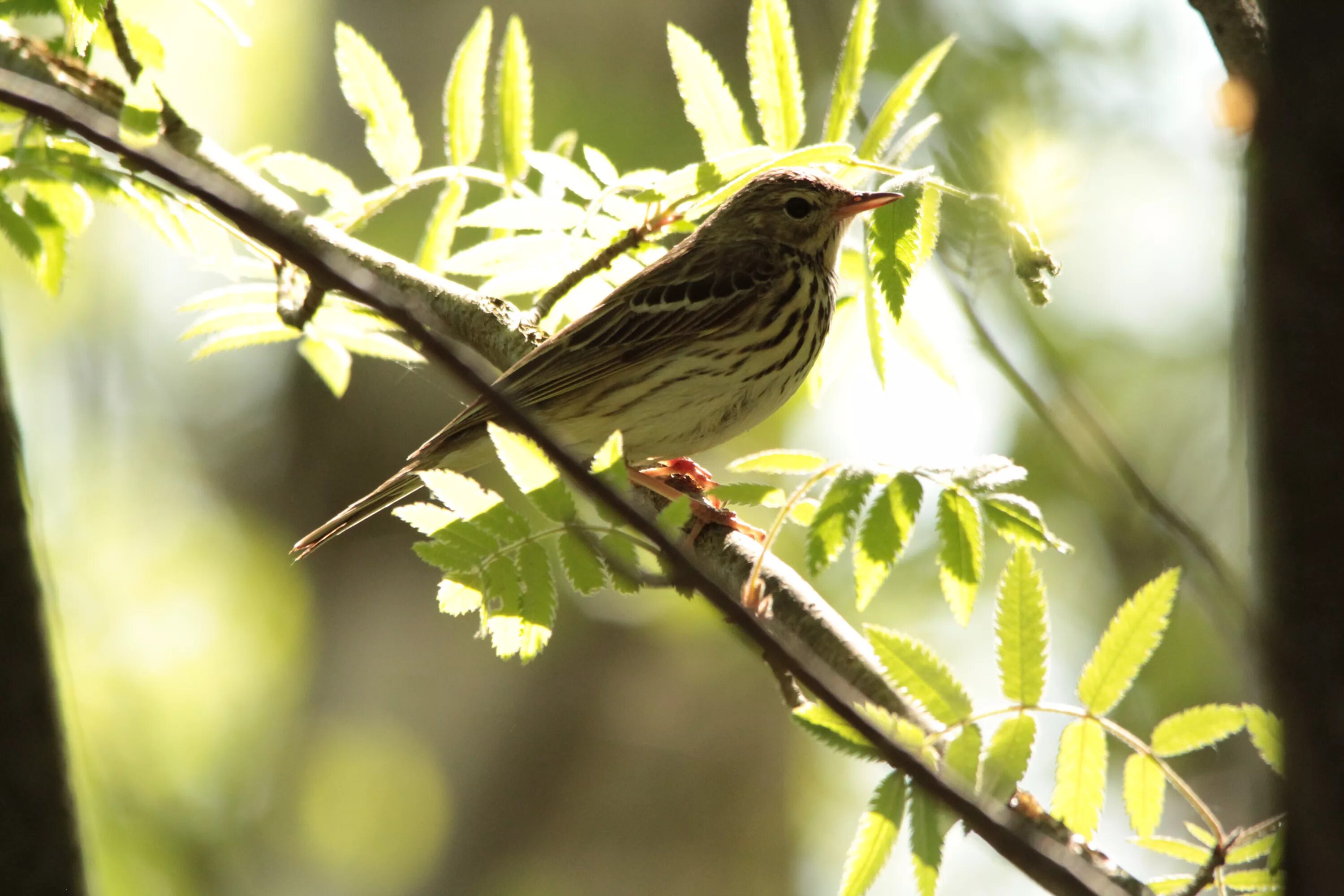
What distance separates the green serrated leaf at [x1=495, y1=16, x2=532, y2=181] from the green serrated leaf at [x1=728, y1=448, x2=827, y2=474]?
1.35 m

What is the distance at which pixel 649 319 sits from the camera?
190 inches

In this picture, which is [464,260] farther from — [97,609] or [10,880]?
[97,609]

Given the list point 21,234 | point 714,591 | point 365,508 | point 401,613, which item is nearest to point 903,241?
point 714,591

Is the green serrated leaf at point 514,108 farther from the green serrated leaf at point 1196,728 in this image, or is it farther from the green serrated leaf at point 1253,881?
the green serrated leaf at point 1253,881

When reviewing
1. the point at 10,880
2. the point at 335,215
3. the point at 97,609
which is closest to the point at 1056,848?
the point at 10,880

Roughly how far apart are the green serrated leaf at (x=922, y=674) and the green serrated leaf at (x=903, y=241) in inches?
34.6

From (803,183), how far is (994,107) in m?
0.95

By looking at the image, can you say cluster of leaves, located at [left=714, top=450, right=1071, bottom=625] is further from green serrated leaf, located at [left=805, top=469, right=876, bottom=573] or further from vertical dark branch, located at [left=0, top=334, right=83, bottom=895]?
vertical dark branch, located at [left=0, top=334, right=83, bottom=895]

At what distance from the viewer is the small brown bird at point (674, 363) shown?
4.39 meters

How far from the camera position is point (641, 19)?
11523 mm

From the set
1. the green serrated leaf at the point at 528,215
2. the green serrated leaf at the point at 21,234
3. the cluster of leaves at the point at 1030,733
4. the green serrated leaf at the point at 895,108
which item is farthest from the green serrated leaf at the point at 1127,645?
the green serrated leaf at the point at 21,234

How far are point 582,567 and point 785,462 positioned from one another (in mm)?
777

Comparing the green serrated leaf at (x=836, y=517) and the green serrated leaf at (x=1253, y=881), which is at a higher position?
the green serrated leaf at (x=836, y=517)

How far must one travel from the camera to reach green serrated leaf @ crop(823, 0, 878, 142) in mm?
3166
